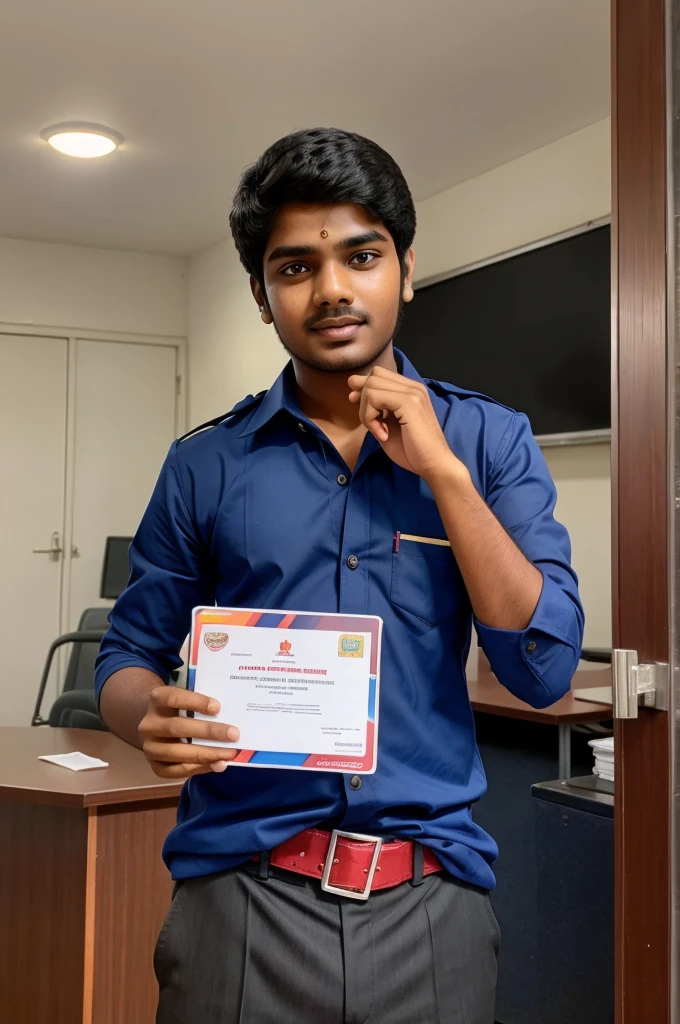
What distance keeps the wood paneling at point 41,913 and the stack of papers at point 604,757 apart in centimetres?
112

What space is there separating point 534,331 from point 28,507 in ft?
10.9

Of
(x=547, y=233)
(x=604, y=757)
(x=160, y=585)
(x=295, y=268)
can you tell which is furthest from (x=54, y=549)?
(x=295, y=268)

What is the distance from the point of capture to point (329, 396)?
4.24ft

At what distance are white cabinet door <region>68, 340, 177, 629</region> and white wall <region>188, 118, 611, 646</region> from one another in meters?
0.95

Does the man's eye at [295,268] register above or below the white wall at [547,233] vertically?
below

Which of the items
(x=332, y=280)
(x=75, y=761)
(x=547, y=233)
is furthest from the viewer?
(x=547, y=233)

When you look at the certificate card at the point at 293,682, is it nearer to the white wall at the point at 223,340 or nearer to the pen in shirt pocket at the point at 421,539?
the pen in shirt pocket at the point at 421,539

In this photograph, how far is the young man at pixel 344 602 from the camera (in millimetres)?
1095

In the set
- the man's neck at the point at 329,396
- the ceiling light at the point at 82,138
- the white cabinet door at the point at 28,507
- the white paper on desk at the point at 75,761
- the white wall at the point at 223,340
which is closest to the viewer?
the man's neck at the point at 329,396

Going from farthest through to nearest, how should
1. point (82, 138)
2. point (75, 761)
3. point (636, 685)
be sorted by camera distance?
point (82, 138)
point (75, 761)
point (636, 685)

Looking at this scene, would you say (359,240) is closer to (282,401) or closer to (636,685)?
(282,401)

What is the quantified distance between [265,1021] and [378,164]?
932mm

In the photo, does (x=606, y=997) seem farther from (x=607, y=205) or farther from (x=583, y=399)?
(x=607, y=205)

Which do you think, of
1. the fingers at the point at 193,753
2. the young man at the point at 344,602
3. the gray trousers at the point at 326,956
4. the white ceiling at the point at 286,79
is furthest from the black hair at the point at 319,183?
the white ceiling at the point at 286,79
